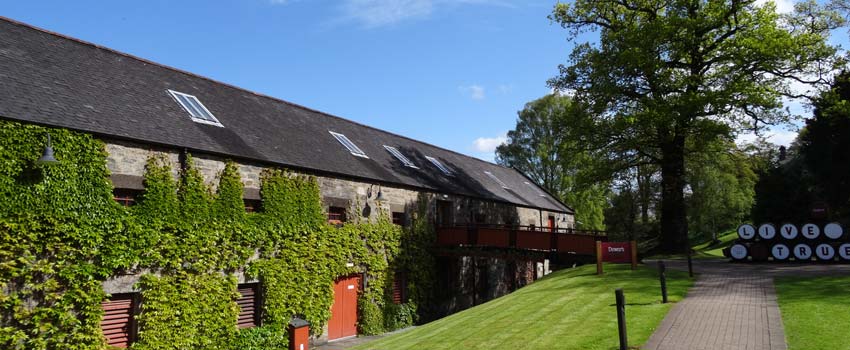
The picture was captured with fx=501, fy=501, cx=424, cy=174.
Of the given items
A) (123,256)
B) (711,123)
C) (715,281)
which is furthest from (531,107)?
(123,256)

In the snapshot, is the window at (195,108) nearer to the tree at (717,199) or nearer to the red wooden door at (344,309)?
the red wooden door at (344,309)

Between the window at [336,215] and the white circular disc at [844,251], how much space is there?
1852 cm

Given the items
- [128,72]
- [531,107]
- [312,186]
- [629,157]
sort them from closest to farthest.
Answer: [128,72] → [312,186] → [629,157] → [531,107]

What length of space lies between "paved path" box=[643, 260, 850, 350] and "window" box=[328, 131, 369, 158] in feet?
42.4

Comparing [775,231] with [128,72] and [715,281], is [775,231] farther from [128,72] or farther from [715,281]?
[128,72]

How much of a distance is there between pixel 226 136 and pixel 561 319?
10.5 meters

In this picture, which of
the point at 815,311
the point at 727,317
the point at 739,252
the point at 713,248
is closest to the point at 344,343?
the point at 727,317

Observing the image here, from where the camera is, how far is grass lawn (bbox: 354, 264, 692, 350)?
9227 millimetres

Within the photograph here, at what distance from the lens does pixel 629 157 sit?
1045 inches

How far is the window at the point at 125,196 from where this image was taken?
11328 millimetres

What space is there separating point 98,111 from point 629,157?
2368cm

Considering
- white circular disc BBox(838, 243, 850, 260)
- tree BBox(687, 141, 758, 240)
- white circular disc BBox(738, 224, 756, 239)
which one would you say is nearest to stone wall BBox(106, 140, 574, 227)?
white circular disc BBox(738, 224, 756, 239)

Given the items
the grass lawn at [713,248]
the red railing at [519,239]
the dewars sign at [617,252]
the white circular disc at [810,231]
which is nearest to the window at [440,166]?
Result: the red railing at [519,239]

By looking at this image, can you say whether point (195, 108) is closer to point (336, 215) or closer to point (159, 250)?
point (159, 250)
